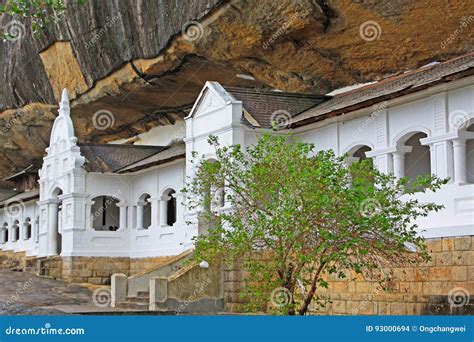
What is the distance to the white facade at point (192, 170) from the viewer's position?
17.6 meters

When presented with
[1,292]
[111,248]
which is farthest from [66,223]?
[1,292]

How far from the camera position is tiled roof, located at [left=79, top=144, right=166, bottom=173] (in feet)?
98.4

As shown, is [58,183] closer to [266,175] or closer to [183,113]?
[183,113]

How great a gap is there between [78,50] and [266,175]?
1546 cm

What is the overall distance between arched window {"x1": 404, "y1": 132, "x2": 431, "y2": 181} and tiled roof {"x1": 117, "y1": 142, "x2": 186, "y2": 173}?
25.8 feet

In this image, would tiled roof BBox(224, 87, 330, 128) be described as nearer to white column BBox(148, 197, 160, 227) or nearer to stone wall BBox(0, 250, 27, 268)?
white column BBox(148, 197, 160, 227)

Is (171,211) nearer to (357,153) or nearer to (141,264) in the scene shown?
(141,264)

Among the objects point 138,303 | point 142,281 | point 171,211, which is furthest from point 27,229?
point 138,303

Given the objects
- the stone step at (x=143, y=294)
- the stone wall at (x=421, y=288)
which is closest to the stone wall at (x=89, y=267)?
the stone step at (x=143, y=294)

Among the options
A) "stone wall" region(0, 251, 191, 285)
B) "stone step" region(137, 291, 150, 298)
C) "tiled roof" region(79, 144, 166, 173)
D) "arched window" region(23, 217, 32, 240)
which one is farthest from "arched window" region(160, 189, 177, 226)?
"arched window" region(23, 217, 32, 240)

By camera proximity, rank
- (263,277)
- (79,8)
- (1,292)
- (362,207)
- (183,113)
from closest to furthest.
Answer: (362,207)
(263,277)
(1,292)
(79,8)
(183,113)

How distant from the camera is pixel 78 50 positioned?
3008 cm

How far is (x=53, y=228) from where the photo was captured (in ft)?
103

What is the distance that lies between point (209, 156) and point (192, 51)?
3945mm
